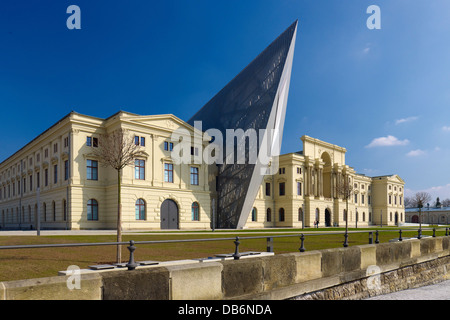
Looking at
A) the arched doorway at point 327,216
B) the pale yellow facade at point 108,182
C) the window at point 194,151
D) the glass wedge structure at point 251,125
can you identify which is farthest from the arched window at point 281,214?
the window at point 194,151

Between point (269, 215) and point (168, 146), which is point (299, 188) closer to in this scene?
point (269, 215)

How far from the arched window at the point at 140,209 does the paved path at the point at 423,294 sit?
103ft

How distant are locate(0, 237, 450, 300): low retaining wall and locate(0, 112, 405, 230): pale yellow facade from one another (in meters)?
26.2

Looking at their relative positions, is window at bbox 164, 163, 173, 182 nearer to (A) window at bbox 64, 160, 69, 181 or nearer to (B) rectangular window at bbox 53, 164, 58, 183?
(A) window at bbox 64, 160, 69, 181

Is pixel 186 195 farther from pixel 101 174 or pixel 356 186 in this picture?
pixel 356 186

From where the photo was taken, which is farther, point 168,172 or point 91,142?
point 168,172

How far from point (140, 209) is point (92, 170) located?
739 cm

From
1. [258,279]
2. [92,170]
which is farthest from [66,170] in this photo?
[258,279]

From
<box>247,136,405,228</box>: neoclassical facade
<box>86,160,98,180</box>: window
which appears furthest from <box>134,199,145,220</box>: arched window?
<box>247,136,405,228</box>: neoclassical facade

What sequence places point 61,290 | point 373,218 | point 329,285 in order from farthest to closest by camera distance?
point 373,218 < point 329,285 < point 61,290

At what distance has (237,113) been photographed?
172 feet

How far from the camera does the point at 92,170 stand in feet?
141

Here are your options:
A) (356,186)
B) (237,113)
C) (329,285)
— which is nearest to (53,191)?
(237,113)
